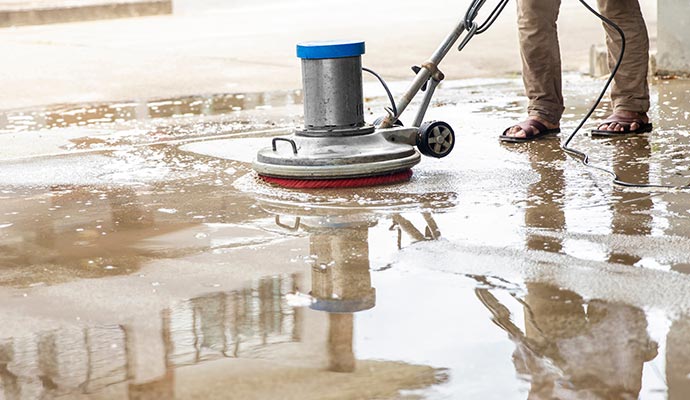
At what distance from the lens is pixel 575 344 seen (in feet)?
7.13

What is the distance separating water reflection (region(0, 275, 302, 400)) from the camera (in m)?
2.09

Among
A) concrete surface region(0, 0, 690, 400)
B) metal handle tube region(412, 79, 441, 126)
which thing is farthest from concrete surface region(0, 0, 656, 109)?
metal handle tube region(412, 79, 441, 126)

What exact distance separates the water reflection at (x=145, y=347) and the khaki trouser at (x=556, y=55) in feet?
8.13

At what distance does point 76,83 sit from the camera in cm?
768

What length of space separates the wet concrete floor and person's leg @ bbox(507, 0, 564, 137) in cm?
21

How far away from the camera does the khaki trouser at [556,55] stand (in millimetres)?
4664

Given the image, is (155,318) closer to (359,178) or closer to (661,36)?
(359,178)

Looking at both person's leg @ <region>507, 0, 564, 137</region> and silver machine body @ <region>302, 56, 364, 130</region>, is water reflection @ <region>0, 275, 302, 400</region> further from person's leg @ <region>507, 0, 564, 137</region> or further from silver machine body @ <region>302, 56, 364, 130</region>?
person's leg @ <region>507, 0, 564, 137</region>

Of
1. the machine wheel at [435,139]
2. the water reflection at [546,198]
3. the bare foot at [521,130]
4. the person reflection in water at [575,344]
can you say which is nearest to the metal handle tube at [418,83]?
the machine wheel at [435,139]

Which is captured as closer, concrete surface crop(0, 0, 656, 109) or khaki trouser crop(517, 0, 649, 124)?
khaki trouser crop(517, 0, 649, 124)

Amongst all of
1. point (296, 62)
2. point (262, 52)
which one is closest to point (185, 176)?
point (296, 62)

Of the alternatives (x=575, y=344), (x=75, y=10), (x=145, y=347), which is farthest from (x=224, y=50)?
(x=575, y=344)

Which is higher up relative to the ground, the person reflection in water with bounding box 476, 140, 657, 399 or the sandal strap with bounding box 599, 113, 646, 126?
the sandal strap with bounding box 599, 113, 646, 126

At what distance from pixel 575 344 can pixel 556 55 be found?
2763mm
